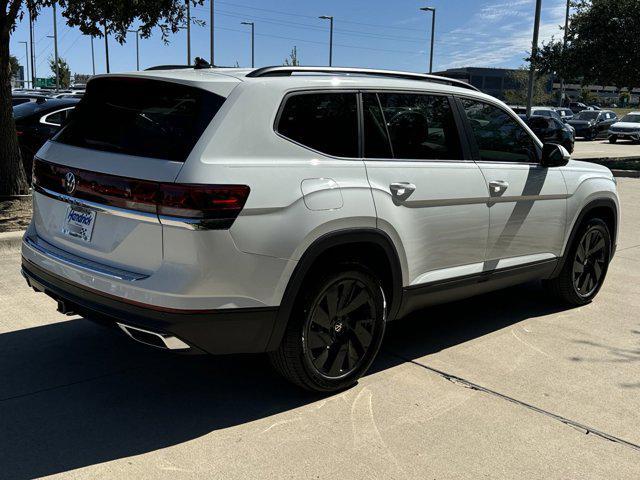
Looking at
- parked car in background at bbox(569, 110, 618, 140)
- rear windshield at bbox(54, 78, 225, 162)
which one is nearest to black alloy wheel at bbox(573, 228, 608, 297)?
rear windshield at bbox(54, 78, 225, 162)

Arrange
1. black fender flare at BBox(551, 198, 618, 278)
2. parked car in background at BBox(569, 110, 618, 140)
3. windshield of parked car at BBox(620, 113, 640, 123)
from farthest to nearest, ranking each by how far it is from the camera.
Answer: parked car in background at BBox(569, 110, 618, 140) → windshield of parked car at BBox(620, 113, 640, 123) → black fender flare at BBox(551, 198, 618, 278)

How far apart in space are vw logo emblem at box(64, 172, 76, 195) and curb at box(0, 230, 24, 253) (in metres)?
3.76

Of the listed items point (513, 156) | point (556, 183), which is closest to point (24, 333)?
point (513, 156)

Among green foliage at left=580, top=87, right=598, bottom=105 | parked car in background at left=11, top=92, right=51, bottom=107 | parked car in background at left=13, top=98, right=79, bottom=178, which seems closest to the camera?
parked car in background at left=13, top=98, right=79, bottom=178

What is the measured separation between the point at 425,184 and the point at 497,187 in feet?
2.51

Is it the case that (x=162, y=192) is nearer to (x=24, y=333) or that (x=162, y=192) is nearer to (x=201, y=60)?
(x=201, y=60)

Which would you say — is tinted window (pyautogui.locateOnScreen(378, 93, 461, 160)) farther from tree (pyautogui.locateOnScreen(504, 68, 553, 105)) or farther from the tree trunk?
tree (pyautogui.locateOnScreen(504, 68, 553, 105))

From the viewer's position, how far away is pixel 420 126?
430 centimetres

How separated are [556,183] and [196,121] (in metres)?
3.08

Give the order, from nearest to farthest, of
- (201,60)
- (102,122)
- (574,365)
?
(102,122)
(201,60)
(574,365)

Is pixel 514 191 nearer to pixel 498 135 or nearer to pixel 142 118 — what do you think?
pixel 498 135

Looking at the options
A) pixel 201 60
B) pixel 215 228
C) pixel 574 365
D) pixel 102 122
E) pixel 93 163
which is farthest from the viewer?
pixel 574 365

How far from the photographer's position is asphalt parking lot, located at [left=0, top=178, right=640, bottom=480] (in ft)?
10.4

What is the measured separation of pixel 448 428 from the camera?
3551 mm
